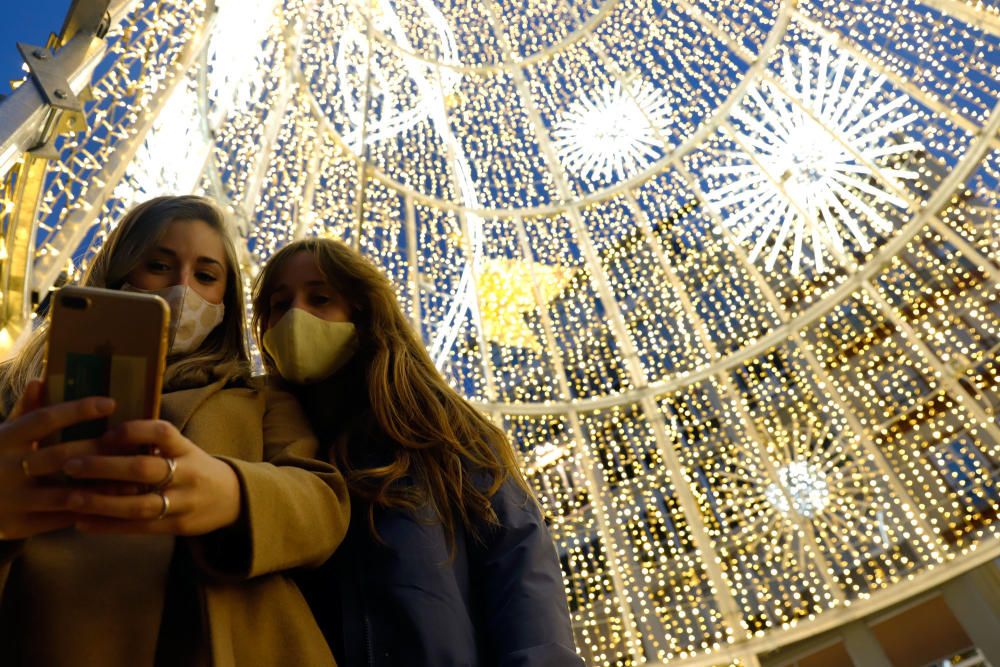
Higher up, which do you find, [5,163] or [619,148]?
[619,148]

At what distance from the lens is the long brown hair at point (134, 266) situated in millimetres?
1103

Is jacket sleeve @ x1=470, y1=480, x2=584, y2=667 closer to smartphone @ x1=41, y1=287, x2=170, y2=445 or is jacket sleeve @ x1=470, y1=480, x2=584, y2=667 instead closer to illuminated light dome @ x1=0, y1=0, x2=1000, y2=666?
smartphone @ x1=41, y1=287, x2=170, y2=445

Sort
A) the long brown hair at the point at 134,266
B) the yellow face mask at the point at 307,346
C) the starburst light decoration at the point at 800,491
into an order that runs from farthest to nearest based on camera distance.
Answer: the starburst light decoration at the point at 800,491, the yellow face mask at the point at 307,346, the long brown hair at the point at 134,266

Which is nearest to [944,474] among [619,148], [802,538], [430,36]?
[802,538]

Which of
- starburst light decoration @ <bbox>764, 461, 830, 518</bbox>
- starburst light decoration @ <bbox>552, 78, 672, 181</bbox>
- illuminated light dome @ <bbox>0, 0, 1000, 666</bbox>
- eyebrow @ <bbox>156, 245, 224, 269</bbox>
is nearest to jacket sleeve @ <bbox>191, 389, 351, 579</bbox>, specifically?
eyebrow @ <bbox>156, 245, 224, 269</bbox>

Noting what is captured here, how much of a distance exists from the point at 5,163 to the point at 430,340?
16.9ft

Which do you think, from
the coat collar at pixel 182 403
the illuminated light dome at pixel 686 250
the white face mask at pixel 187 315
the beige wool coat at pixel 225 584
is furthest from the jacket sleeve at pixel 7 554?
the illuminated light dome at pixel 686 250

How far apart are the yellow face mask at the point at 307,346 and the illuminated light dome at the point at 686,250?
3619mm

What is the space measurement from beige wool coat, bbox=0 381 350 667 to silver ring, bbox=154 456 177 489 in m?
0.10

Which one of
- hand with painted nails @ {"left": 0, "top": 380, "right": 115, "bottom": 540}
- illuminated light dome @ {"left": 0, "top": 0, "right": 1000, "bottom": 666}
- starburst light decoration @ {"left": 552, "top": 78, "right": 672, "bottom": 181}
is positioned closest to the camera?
→ hand with painted nails @ {"left": 0, "top": 380, "right": 115, "bottom": 540}

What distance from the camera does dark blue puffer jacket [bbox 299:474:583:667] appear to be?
95 cm

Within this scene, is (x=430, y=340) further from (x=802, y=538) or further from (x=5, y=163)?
(x=5, y=163)

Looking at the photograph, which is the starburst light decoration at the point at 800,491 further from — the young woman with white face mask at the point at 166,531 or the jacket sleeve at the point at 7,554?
the jacket sleeve at the point at 7,554

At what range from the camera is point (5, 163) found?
215 cm
